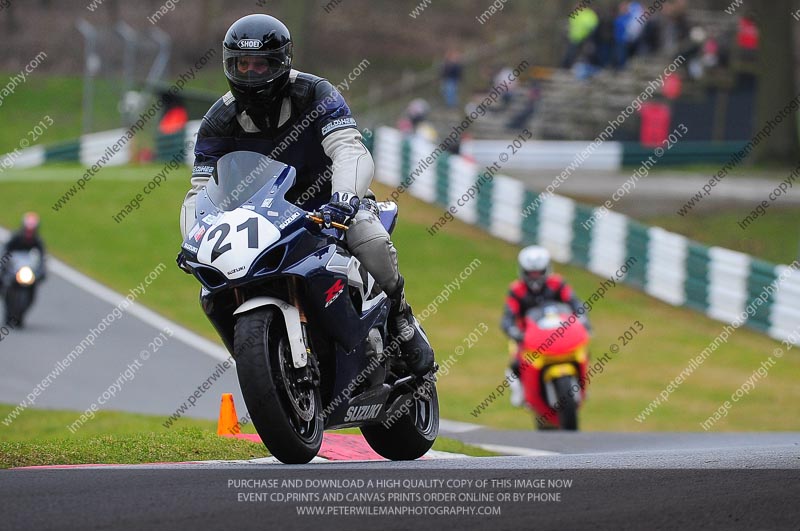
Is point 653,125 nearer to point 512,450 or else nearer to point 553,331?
point 553,331

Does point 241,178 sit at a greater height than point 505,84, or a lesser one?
greater

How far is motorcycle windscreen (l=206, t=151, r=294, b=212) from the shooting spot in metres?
6.75

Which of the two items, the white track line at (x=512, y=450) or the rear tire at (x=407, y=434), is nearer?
the rear tire at (x=407, y=434)

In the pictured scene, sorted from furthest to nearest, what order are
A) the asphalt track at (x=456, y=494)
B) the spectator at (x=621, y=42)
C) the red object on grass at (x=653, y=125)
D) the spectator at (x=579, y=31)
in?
the spectator at (x=621, y=42)
the spectator at (x=579, y=31)
the red object on grass at (x=653, y=125)
the asphalt track at (x=456, y=494)

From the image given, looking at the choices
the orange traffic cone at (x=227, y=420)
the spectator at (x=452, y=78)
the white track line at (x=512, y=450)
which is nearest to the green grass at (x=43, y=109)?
the spectator at (x=452, y=78)

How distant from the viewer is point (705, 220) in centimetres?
2628

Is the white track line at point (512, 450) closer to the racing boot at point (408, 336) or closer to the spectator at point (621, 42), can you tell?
the racing boot at point (408, 336)

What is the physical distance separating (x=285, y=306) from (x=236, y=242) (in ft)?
1.31

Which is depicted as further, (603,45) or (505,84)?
(505,84)

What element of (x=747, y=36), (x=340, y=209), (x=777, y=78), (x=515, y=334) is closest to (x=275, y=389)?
(x=340, y=209)

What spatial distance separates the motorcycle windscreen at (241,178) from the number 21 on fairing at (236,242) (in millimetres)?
238

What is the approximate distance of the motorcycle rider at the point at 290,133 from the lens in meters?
6.86

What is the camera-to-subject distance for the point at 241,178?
682cm

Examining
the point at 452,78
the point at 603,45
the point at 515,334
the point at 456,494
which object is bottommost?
the point at 452,78
